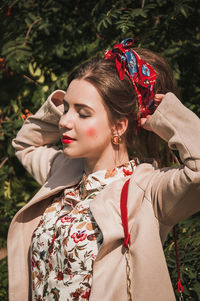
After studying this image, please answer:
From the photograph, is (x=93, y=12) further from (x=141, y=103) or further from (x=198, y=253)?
(x=198, y=253)

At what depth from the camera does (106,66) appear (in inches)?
75.4

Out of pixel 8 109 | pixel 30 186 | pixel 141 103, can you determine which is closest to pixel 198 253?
pixel 141 103

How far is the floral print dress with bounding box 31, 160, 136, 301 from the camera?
66.4 inches

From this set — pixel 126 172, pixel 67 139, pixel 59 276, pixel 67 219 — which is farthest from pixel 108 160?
pixel 59 276

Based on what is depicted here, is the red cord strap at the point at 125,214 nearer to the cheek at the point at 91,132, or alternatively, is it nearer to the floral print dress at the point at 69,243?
the floral print dress at the point at 69,243

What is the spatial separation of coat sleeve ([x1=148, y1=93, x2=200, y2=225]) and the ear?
22 centimetres

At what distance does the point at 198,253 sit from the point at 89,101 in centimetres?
107

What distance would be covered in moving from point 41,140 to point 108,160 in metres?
0.63

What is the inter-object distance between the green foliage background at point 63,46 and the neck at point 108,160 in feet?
2.37

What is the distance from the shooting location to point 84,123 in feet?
5.82

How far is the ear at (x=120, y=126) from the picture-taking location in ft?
6.17

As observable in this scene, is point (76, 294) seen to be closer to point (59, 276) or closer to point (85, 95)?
point (59, 276)

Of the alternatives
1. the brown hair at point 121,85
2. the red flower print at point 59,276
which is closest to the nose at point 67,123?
the brown hair at point 121,85

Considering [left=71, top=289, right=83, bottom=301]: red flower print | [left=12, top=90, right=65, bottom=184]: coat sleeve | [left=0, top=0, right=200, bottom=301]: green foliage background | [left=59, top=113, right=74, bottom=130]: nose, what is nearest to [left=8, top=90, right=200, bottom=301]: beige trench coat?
[left=71, top=289, right=83, bottom=301]: red flower print
